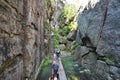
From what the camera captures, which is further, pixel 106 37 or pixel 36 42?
pixel 106 37

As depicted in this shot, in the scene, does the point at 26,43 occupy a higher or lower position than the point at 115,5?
lower

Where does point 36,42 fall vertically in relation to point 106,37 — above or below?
below

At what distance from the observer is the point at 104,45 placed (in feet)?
42.4

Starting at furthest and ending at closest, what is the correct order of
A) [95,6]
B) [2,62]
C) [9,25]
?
[95,6] < [9,25] < [2,62]

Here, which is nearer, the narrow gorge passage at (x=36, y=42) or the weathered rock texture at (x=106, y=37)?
the narrow gorge passage at (x=36, y=42)

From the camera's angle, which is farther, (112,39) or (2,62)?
(112,39)

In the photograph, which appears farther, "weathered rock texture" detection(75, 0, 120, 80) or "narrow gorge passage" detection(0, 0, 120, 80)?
"weathered rock texture" detection(75, 0, 120, 80)

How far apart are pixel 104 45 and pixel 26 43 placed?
23.6ft

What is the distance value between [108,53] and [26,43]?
6.95 metres

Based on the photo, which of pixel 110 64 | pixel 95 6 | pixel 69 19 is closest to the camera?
pixel 110 64

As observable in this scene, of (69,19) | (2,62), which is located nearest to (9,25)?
(2,62)

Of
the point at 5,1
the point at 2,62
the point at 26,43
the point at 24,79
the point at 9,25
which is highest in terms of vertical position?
the point at 5,1

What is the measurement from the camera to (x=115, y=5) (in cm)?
1203

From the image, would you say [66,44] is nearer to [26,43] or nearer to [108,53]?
[108,53]
